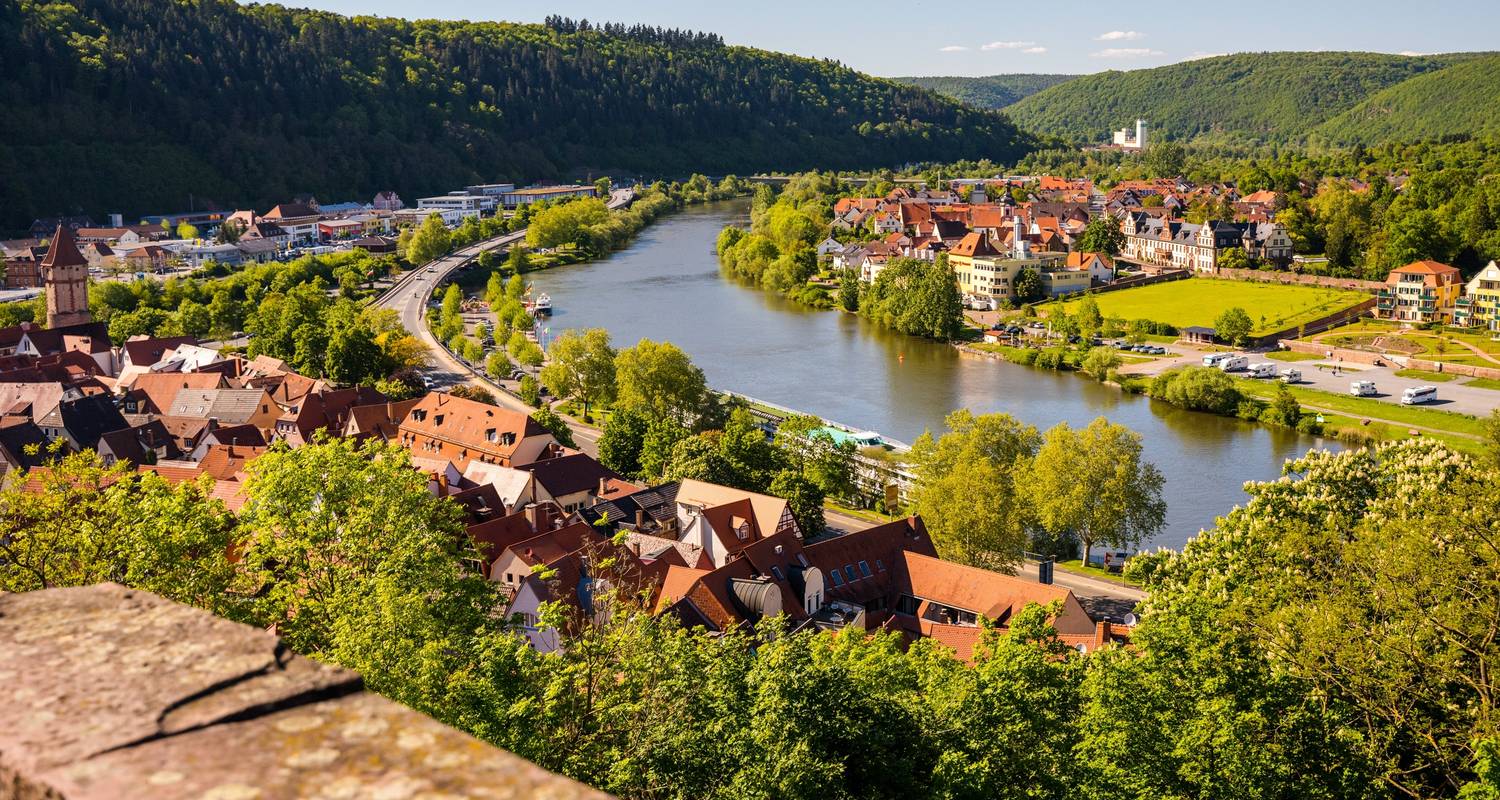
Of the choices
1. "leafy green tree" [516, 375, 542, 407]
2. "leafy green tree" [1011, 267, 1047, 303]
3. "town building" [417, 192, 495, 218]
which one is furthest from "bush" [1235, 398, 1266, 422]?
"town building" [417, 192, 495, 218]

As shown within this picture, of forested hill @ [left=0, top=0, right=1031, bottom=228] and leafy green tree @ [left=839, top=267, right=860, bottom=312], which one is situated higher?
forested hill @ [left=0, top=0, right=1031, bottom=228]

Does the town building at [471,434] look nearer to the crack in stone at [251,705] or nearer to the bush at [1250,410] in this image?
the bush at [1250,410]

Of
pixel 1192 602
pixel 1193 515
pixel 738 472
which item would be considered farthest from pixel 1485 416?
pixel 1192 602

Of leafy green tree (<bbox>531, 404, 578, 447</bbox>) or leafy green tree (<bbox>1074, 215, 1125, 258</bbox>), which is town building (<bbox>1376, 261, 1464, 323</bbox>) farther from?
leafy green tree (<bbox>531, 404, 578, 447</bbox>)

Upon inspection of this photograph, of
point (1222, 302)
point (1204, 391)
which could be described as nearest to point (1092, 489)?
point (1204, 391)

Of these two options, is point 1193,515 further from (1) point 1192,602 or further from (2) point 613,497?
(1) point 1192,602

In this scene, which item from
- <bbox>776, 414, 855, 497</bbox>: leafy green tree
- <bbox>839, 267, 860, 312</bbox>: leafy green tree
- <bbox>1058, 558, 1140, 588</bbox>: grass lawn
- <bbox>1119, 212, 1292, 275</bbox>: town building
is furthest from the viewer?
<bbox>1119, 212, 1292, 275</bbox>: town building

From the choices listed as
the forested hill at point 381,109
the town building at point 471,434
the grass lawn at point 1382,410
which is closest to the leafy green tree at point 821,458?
the town building at point 471,434
